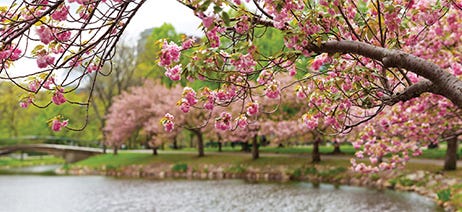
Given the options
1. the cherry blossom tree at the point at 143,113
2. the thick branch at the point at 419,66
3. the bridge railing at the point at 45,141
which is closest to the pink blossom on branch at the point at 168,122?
the thick branch at the point at 419,66

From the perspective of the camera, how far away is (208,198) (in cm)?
1666

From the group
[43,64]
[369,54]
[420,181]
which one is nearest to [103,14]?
[43,64]

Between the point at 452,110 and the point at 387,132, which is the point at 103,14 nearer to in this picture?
the point at 452,110

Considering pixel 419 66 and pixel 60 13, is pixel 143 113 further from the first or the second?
pixel 419 66

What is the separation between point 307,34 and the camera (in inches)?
156

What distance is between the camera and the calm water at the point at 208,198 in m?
14.4

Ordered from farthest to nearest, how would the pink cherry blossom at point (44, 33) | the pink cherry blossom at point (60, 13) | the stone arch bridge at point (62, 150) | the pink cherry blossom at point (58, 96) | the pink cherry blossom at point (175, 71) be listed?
1. the stone arch bridge at point (62, 150)
2. the pink cherry blossom at point (58, 96)
3. the pink cherry blossom at point (175, 71)
4. the pink cherry blossom at point (60, 13)
5. the pink cherry blossom at point (44, 33)

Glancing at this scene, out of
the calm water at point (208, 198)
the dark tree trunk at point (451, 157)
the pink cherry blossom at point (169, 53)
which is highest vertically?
the pink cherry blossom at point (169, 53)

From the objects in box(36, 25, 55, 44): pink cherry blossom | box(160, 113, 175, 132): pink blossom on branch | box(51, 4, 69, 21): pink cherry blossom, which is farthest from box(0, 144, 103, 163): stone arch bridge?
box(36, 25, 55, 44): pink cherry blossom

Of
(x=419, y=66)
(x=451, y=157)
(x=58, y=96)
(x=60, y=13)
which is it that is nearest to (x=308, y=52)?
(x=419, y=66)

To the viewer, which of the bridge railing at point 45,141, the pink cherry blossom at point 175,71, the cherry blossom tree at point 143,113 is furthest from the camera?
the bridge railing at point 45,141

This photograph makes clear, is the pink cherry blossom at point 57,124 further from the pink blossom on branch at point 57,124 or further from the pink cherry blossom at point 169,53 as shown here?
the pink cherry blossom at point 169,53

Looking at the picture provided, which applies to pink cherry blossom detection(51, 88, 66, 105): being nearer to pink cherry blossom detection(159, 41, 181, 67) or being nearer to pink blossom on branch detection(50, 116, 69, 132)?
pink blossom on branch detection(50, 116, 69, 132)

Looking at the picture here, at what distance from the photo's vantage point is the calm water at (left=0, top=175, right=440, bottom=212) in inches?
567
